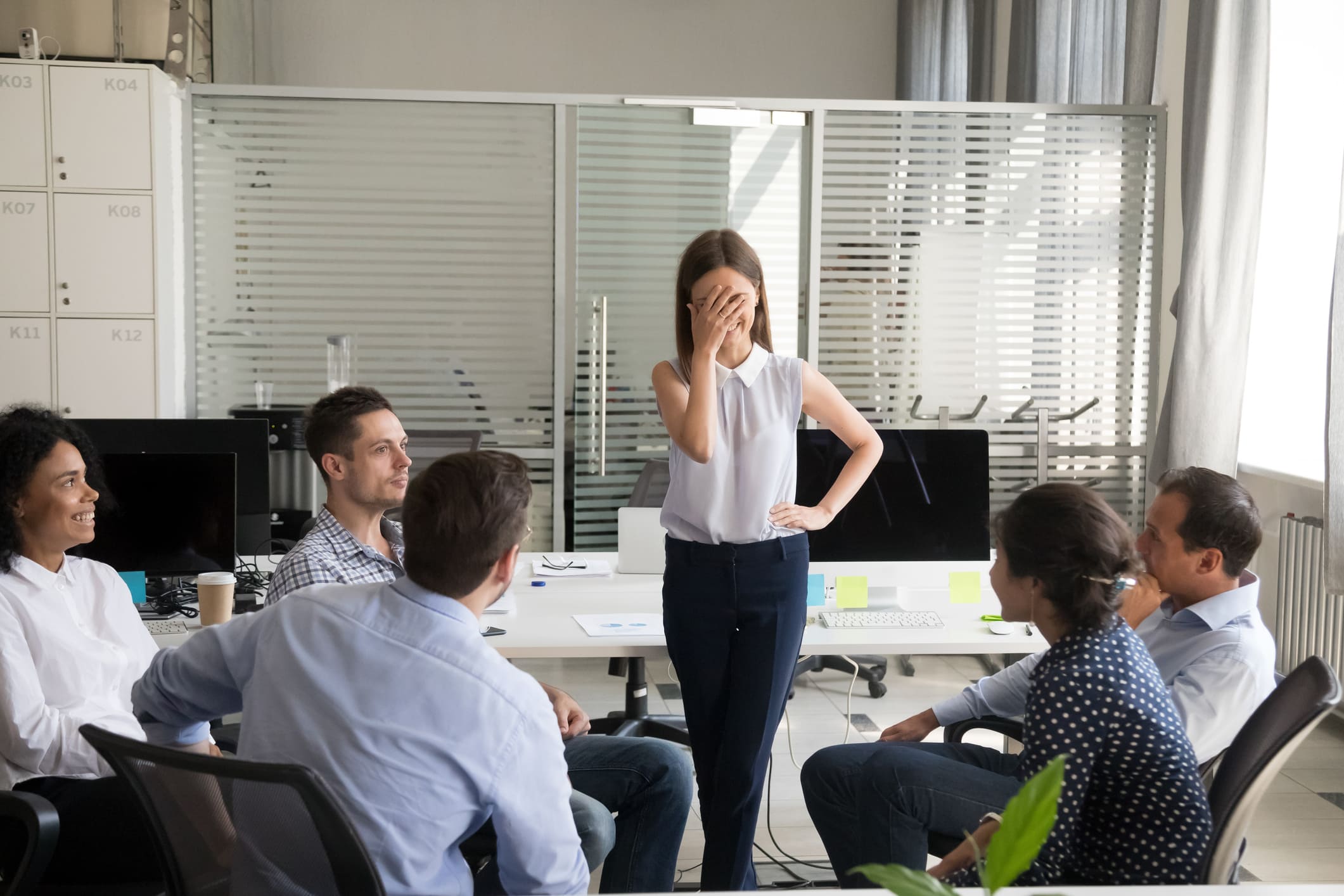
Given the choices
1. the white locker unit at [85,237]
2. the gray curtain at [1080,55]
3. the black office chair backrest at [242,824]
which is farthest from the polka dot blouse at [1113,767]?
the gray curtain at [1080,55]

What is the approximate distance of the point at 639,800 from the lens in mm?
2016

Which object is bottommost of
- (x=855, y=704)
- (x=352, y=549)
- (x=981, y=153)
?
(x=855, y=704)

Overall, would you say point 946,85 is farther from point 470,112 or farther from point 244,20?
point 244,20

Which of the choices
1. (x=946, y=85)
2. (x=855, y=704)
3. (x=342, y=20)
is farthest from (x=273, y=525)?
(x=946, y=85)

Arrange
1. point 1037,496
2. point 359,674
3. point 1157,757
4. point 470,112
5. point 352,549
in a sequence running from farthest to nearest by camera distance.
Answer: point 470,112, point 352,549, point 1037,496, point 1157,757, point 359,674

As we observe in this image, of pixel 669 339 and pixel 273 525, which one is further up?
pixel 669 339

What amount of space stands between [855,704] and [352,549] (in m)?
2.63

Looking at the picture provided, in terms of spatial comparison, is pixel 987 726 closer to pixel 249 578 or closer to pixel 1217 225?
pixel 249 578

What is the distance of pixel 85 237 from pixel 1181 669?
4.04m

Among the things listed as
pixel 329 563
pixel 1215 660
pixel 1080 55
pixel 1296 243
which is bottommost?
pixel 1215 660

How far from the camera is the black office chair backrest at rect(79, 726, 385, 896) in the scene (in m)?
1.11

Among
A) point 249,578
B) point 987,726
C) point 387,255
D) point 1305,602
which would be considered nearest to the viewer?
point 987,726

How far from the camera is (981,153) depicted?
4816mm

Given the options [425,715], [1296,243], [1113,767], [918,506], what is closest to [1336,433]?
Result: [1296,243]
